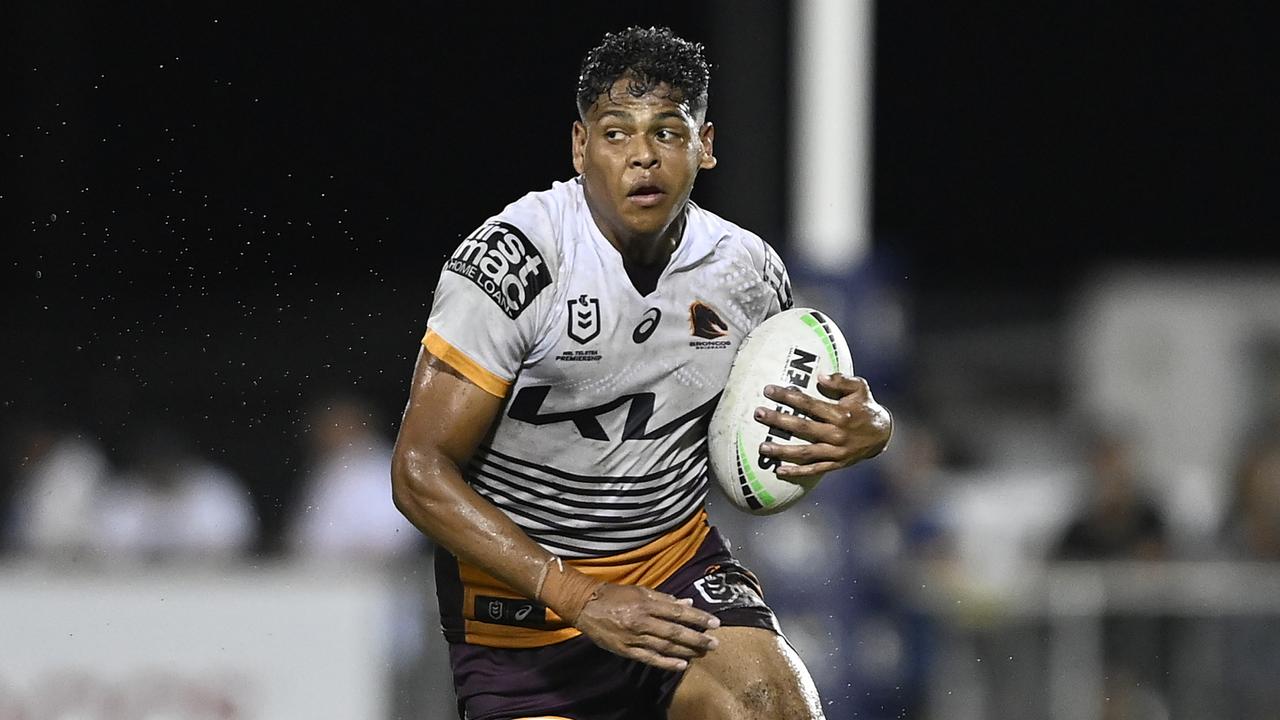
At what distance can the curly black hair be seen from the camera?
4.64 m

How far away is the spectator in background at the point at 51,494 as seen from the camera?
11352 mm

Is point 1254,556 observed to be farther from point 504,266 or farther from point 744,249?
point 504,266

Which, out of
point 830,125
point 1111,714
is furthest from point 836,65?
point 1111,714

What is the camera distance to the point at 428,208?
30188 millimetres

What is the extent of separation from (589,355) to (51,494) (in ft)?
26.8

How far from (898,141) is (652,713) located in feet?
94.9

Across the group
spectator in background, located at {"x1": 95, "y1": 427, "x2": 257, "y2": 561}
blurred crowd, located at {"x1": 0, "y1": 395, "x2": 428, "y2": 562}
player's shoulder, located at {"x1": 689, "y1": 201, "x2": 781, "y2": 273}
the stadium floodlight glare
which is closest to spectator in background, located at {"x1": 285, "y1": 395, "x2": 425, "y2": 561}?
blurred crowd, located at {"x1": 0, "y1": 395, "x2": 428, "y2": 562}

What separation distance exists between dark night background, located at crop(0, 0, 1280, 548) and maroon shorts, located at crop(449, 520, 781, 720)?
A: 11.4 m

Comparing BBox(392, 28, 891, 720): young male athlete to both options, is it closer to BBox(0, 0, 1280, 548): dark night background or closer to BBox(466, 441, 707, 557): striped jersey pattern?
BBox(466, 441, 707, 557): striped jersey pattern

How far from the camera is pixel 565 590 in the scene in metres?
4.35

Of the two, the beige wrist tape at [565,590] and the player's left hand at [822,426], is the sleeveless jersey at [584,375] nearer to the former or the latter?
the player's left hand at [822,426]

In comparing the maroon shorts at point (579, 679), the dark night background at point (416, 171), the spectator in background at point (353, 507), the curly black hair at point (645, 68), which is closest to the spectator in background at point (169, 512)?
the spectator in background at point (353, 507)

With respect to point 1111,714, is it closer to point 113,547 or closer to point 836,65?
point 836,65

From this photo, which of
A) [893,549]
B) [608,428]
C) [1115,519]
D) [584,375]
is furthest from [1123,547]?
[584,375]
